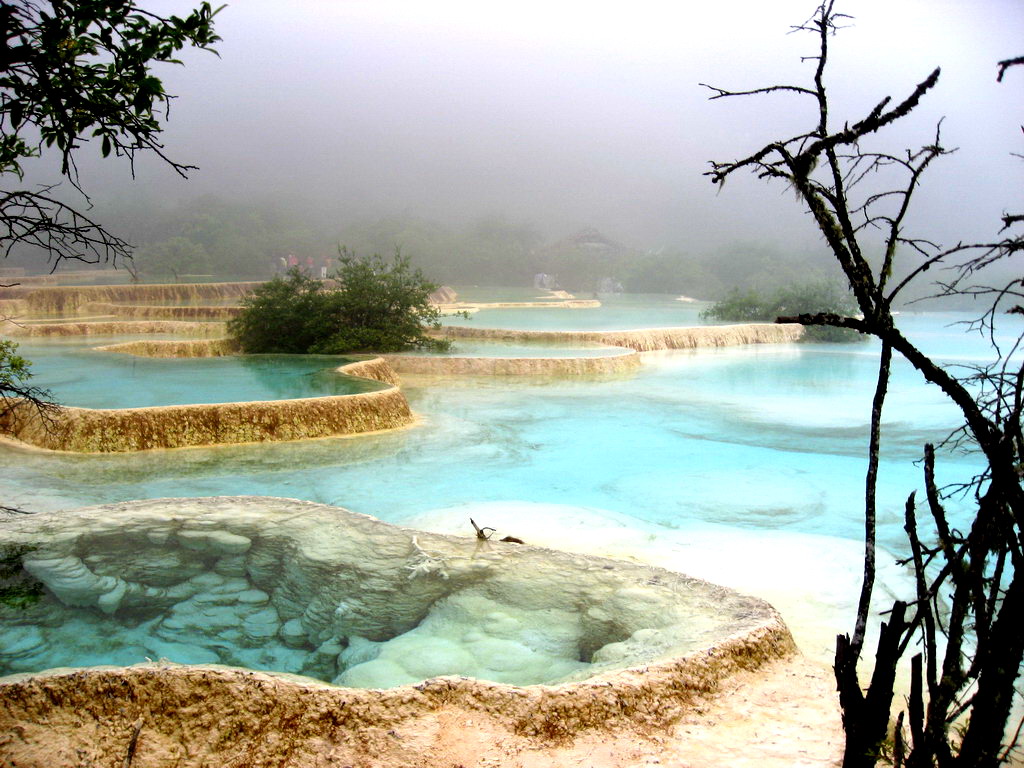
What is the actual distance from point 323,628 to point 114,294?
2781 cm

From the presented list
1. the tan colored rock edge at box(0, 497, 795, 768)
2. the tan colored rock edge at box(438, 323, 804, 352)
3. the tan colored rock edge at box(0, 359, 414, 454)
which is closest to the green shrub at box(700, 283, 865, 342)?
the tan colored rock edge at box(438, 323, 804, 352)

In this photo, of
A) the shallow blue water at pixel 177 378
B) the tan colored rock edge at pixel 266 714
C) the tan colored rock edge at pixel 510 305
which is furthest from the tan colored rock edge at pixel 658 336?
the tan colored rock edge at pixel 266 714

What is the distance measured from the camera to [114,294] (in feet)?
92.3

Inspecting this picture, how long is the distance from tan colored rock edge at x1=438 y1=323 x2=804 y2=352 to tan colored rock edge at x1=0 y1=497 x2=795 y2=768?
12.9 metres

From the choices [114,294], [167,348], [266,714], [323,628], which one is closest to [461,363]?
[167,348]

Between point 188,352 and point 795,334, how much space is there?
17.0 meters

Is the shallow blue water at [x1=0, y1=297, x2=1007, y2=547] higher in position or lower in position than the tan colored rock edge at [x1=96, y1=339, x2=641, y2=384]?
lower

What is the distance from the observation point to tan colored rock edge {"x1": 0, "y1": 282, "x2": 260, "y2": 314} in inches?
1038

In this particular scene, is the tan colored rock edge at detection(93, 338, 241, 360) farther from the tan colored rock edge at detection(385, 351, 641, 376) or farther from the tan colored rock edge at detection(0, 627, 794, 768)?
the tan colored rock edge at detection(0, 627, 794, 768)

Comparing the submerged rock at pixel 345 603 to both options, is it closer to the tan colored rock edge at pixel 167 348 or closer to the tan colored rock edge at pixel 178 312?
the tan colored rock edge at pixel 167 348

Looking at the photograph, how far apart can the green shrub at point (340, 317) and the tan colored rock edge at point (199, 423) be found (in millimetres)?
5636

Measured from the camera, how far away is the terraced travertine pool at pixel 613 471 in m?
5.82

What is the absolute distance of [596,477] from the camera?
27.6 feet

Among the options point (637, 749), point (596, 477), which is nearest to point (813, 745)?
point (637, 749)
